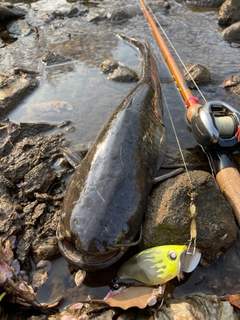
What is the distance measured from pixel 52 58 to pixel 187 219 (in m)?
5.58

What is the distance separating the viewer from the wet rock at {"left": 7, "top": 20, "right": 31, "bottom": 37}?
8750 millimetres

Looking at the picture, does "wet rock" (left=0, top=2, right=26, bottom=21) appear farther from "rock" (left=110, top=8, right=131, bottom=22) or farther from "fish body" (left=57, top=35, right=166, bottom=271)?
"fish body" (left=57, top=35, right=166, bottom=271)

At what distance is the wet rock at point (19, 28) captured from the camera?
8750 mm

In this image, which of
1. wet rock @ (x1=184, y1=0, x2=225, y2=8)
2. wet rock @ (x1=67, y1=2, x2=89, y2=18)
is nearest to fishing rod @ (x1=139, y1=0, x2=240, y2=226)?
wet rock @ (x1=184, y1=0, x2=225, y2=8)

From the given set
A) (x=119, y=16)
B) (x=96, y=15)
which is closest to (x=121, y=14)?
(x=119, y=16)

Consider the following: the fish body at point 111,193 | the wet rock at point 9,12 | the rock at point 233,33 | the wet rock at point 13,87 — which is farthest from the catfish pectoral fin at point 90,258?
the wet rock at point 9,12

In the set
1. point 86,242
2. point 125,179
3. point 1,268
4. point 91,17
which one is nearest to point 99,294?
point 86,242

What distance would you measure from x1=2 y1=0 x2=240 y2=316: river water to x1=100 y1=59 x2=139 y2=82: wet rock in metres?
0.14

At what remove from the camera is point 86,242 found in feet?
8.86

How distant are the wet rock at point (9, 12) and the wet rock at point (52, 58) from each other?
374 centimetres

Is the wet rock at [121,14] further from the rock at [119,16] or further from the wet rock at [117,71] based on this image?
the wet rock at [117,71]

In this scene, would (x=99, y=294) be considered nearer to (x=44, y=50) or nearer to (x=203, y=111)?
(x=203, y=111)

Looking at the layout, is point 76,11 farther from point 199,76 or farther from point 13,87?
point 199,76

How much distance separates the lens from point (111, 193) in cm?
298
